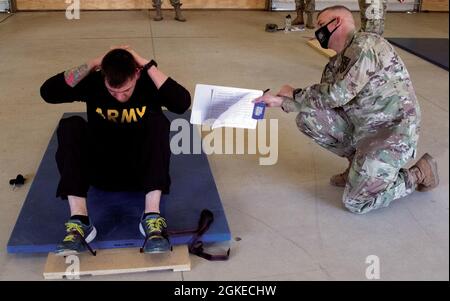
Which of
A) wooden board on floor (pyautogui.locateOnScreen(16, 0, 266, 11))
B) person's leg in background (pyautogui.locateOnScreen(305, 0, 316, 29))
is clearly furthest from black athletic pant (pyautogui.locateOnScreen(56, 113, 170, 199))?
wooden board on floor (pyautogui.locateOnScreen(16, 0, 266, 11))

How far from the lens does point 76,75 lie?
240 cm

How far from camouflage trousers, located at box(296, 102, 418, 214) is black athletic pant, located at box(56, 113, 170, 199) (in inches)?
33.9

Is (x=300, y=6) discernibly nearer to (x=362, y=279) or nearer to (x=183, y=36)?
(x=183, y=36)

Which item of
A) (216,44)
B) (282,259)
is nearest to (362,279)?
(282,259)

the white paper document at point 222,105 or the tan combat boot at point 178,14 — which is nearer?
the white paper document at point 222,105

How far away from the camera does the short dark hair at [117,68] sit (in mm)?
2188

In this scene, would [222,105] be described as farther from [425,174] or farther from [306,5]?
[306,5]

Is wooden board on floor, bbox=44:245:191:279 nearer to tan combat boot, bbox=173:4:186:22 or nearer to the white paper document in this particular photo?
the white paper document

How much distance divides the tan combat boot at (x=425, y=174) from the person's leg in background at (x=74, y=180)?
1.72 meters

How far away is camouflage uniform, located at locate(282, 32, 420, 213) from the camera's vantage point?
8.23ft

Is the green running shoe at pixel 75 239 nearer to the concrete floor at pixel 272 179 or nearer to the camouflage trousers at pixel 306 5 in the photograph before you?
the concrete floor at pixel 272 179

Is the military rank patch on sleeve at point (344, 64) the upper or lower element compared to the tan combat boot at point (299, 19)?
upper

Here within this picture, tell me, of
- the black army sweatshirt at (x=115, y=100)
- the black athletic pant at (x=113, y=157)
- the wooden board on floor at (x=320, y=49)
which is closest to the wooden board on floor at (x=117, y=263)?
the black athletic pant at (x=113, y=157)
